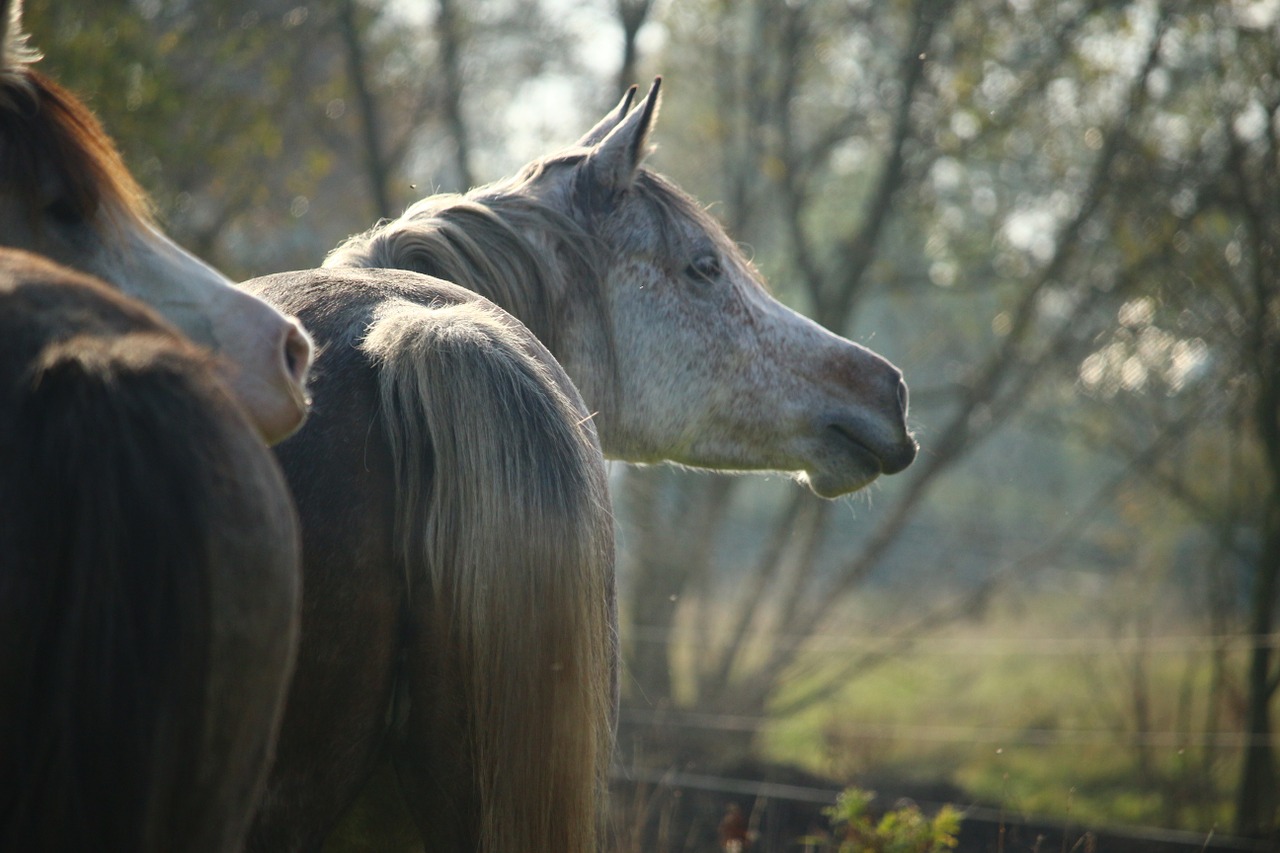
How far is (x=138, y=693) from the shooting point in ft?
3.32

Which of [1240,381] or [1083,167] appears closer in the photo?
[1240,381]

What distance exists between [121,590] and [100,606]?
24 mm

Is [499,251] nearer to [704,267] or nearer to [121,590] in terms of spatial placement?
[704,267]

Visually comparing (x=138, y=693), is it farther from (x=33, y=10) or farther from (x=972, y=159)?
(x=972, y=159)

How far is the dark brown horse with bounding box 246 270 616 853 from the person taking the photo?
150 cm

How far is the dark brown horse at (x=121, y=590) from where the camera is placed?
3.26 ft

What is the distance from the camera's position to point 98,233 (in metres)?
1.57

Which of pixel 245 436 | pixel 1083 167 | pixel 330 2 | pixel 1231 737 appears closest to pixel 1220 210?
pixel 1083 167

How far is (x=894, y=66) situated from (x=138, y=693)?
25.5ft

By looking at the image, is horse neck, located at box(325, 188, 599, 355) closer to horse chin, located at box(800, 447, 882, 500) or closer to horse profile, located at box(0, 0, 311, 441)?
horse profile, located at box(0, 0, 311, 441)

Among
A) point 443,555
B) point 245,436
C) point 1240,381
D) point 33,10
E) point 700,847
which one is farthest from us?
point 1240,381

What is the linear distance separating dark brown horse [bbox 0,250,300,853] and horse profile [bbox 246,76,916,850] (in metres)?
0.42

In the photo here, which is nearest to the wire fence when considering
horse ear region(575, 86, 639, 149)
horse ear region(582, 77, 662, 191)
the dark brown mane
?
horse ear region(582, 77, 662, 191)

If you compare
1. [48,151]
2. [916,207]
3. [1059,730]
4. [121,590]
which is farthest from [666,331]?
[1059,730]
